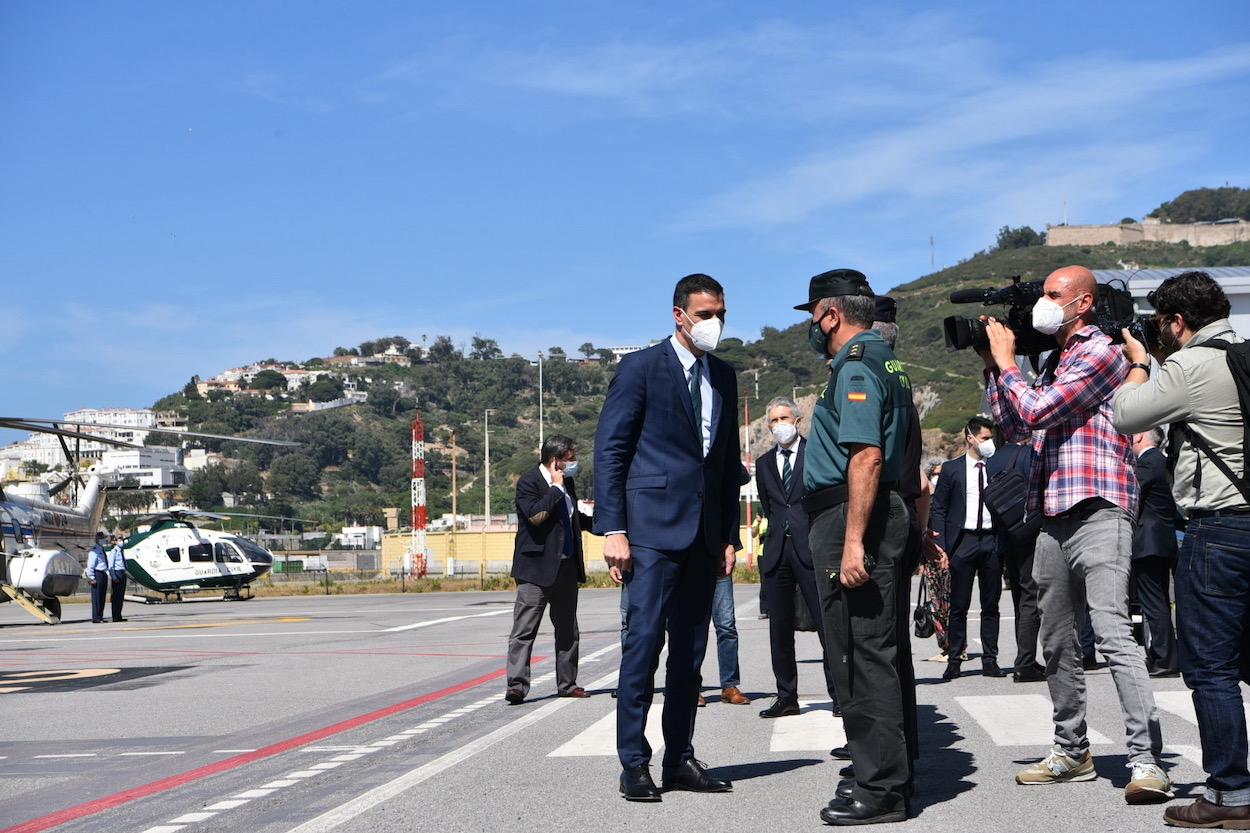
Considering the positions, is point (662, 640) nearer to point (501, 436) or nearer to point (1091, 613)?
point (1091, 613)

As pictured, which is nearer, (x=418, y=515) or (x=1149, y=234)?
(x=418, y=515)

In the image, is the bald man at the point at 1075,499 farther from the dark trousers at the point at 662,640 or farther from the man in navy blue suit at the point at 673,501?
the dark trousers at the point at 662,640

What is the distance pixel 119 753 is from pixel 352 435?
186219mm

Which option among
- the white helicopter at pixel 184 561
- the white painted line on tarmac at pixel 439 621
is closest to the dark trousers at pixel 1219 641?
the white painted line on tarmac at pixel 439 621

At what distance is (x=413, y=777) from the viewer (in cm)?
684

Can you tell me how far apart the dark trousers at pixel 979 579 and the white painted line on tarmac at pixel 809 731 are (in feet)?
7.59

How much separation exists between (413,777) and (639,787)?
128cm

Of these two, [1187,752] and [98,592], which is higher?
[98,592]

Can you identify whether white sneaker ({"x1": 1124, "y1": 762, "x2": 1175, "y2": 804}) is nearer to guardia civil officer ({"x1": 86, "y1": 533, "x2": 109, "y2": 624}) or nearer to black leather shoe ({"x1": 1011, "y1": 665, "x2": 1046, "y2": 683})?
black leather shoe ({"x1": 1011, "y1": 665, "x2": 1046, "y2": 683})

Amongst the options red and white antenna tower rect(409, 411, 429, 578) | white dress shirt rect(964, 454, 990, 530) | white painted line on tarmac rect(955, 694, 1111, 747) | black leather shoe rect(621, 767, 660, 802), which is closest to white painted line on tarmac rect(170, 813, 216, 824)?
black leather shoe rect(621, 767, 660, 802)

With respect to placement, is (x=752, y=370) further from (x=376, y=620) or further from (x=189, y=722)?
(x=189, y=722)

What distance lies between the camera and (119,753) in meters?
8.30

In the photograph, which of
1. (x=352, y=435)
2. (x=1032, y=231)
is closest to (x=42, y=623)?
(x=352, y=435)

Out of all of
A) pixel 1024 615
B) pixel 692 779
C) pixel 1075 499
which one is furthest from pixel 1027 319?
pixel 1024 615
